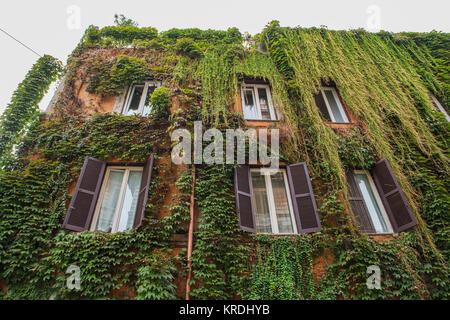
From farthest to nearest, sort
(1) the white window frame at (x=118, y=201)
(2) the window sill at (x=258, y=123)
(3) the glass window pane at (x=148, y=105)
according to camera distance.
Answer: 1. (3) the glass window pane at (x=148, y=105)
2. (2) the window sill at (x=258, y=123)
3. (1) the white window frame at (x=118, y=201)

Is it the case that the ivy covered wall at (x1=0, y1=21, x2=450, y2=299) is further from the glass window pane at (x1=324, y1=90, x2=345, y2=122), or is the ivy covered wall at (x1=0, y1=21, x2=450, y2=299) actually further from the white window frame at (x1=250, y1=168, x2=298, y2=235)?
the glass window pane at (x1=324, y1=90, x2=345, y2=122)

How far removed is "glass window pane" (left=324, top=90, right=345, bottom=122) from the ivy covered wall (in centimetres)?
53

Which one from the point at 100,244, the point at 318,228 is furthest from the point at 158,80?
the point at 318,228

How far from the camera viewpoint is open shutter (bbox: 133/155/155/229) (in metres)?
4.93

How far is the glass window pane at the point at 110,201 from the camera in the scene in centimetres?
513

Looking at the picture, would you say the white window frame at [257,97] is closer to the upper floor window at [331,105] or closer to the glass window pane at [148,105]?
the upper floor window at [331,105]

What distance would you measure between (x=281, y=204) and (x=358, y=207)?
1838 mm

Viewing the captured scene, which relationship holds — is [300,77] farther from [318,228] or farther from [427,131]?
[318,228]

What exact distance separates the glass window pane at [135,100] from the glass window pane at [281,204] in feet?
15.3

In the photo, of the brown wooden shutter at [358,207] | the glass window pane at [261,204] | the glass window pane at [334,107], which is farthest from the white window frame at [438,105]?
the glass window pane at [261,204]

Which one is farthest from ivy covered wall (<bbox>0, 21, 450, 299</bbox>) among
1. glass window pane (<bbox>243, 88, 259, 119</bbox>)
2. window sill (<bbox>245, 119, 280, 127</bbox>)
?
glass window pane (<bbox>243, 88, 259, 119</bbox>)

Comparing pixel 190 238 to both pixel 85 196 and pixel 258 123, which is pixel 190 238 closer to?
pixel 85 196

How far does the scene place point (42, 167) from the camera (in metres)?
5.48

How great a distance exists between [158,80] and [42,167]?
13.6 ft
